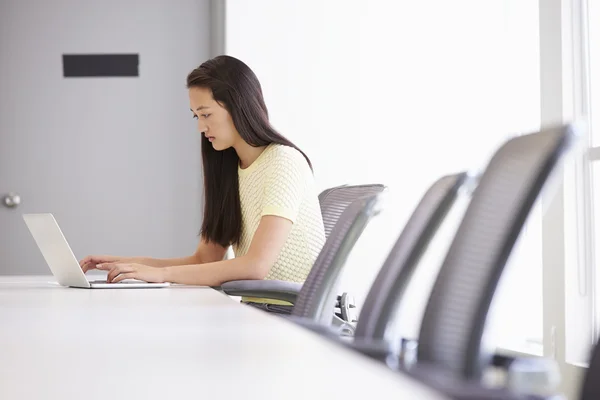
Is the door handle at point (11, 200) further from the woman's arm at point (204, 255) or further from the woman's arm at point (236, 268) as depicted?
the woman's arm at point (236, 268)

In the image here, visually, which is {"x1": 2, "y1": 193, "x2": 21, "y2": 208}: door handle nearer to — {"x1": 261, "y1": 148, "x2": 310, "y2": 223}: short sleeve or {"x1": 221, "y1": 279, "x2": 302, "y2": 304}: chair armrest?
{"x1": 261, "y1": 148, "x2": 310, "y2": 223}: short sleeve

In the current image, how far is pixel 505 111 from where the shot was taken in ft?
14.1

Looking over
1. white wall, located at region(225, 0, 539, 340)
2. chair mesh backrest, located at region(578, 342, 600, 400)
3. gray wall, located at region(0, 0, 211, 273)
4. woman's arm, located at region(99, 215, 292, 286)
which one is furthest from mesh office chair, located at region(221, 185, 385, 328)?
gray wall, located at region(0, 0, 211, 273)

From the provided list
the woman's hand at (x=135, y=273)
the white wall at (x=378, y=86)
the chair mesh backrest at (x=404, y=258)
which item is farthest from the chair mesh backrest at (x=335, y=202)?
the white wall at (x=378, y=86)

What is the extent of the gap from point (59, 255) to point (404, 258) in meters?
1.09

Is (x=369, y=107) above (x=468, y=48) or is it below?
below

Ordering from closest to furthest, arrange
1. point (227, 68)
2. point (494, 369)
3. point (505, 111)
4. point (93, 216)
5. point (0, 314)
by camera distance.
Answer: point (494, 369) < point (0, 314) < point (227, 68) < point (505, 111) < point (93, 216)

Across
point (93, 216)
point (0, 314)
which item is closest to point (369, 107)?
point (93, 216)

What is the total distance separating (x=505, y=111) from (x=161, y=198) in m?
1.83

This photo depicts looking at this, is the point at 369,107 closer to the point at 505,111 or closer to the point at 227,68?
the point at 505,111

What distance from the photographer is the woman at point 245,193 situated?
→ 229cm

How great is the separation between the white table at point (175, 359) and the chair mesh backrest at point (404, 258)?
217mm

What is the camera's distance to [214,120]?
2.58 meters

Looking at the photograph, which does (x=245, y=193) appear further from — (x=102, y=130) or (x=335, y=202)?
(x=102, y=130)
